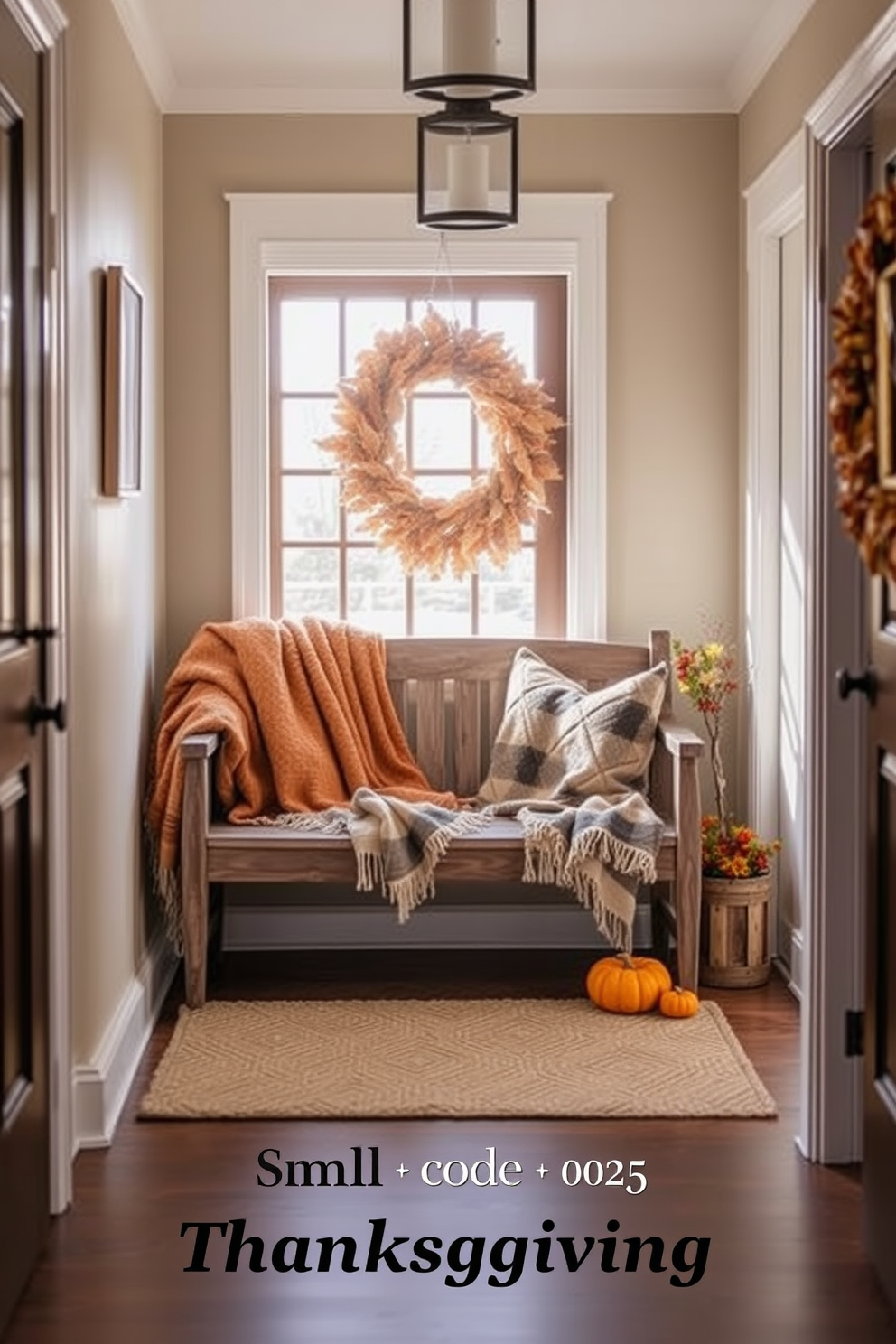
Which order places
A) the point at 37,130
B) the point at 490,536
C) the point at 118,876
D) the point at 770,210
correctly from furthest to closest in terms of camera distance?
1. the point at 490,536
2. the point at 770,210
3. the point at 118,876
4. the point at 37,130

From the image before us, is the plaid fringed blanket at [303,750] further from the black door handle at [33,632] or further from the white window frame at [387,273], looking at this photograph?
the black door handle at [33,632]

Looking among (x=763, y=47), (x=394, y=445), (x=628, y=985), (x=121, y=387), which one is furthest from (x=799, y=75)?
(x=628, y=985)

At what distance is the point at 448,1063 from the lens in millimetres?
4402

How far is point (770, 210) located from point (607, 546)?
1.09 metres

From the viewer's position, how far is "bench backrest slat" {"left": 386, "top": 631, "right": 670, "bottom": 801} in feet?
18.2

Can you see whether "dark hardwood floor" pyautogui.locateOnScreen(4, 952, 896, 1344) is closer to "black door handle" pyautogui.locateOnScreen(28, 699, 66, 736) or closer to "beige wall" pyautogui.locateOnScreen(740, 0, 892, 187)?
"black door handle" pyautogui.locateOnScreen(28, 699, 66, 736)

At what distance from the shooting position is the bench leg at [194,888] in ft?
16.0

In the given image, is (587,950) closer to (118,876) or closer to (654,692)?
(654,692)

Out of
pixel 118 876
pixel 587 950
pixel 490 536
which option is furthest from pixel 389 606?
pixel 118 876

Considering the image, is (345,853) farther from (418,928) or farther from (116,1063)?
(116,1063)

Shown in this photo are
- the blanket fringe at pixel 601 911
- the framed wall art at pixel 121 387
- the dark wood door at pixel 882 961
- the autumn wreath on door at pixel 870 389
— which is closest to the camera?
the autumn wreath on door at pixel 870 389

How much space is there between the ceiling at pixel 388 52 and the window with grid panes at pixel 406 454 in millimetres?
533

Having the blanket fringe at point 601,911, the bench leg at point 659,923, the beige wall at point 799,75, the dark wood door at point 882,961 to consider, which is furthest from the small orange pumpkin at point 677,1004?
the beige wall at point 799,75

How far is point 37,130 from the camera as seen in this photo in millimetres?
3238
